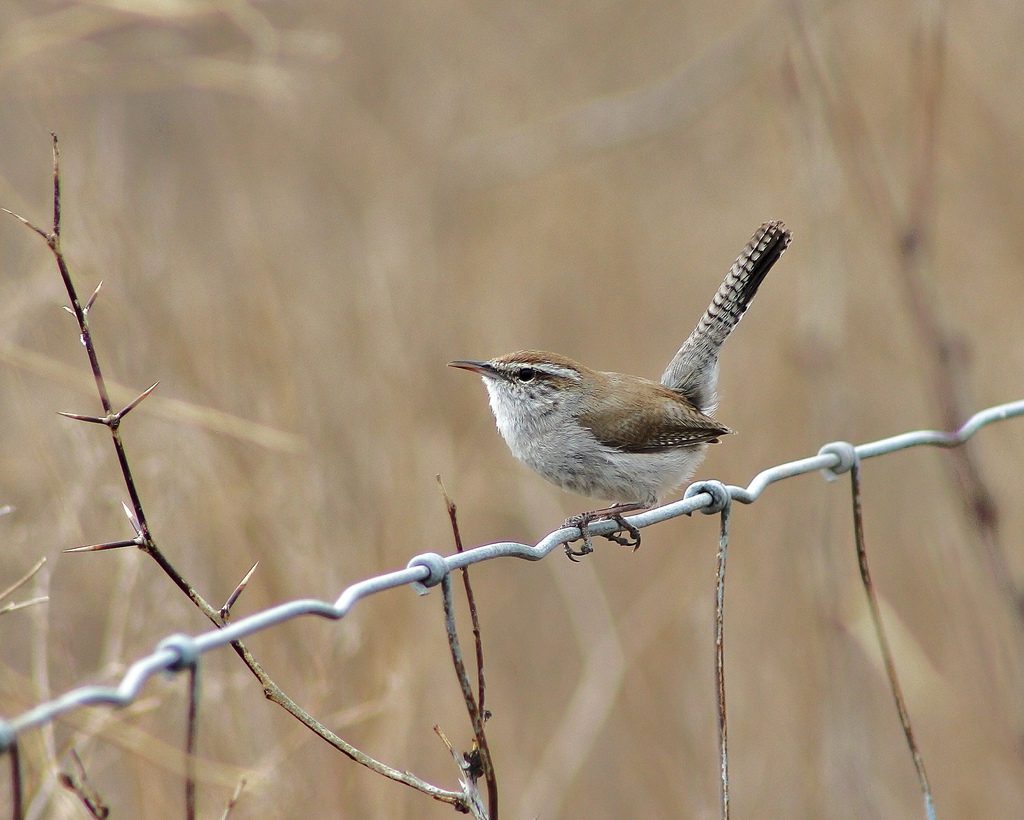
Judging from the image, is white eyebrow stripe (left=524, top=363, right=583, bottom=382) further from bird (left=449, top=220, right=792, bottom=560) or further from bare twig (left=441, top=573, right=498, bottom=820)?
bare twig (left=441, top=573, right=498, bottom=820)

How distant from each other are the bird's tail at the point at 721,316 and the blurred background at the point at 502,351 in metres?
0.33

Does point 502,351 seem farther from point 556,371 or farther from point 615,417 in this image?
point 615,417

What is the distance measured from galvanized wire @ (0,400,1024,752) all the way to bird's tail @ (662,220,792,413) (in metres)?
A: 0.89

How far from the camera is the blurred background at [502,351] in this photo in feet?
11.2

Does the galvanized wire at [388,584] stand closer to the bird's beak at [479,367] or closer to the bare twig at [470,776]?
the bare twig at [470,776]

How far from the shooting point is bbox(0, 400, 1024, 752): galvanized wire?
1124 millimetres

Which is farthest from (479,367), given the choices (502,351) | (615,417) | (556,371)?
(502,351)

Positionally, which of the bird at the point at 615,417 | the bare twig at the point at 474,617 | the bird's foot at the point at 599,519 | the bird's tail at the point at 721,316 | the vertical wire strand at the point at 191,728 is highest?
the bird's tail at the point at 721,316

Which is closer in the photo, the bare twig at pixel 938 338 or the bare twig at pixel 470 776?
the bare twig at pixel 470 776

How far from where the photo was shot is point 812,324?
12.9ft

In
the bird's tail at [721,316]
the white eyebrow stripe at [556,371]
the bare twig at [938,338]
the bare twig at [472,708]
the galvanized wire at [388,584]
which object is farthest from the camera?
the white eyebrow stripe at [556,371]

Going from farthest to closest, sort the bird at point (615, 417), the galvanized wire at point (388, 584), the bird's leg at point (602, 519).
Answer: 1. the bird at point (615, 417)
2. the bird's leg at point (602, 519)
3. the galvanized wire at point (388, 584)

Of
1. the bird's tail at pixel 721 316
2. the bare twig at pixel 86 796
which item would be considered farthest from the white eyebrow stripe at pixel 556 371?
the bare twig at pixel 86 796

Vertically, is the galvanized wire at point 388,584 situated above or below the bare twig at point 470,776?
above
